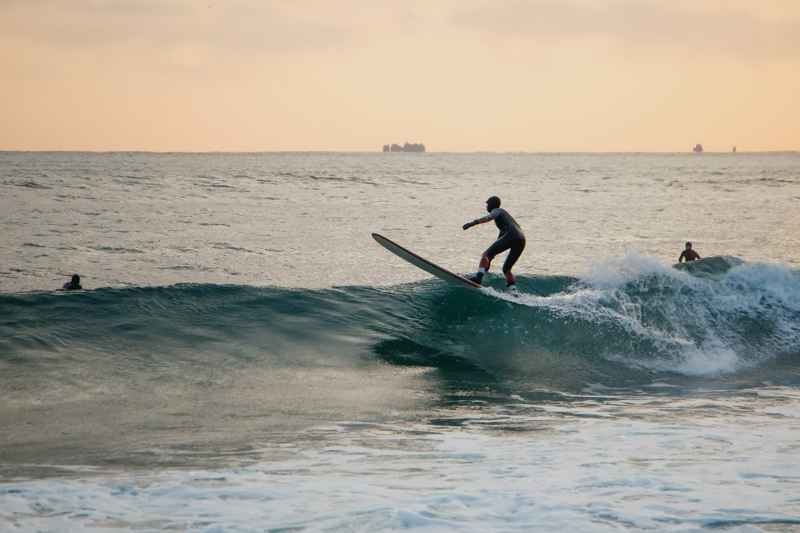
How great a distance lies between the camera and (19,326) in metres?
11.7

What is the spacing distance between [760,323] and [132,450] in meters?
12.1

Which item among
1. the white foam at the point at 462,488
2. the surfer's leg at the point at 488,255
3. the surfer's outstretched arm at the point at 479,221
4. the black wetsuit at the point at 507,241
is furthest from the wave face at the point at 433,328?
the white foam at the point at 462,488

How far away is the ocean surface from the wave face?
5 cm

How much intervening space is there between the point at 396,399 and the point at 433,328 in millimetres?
3901

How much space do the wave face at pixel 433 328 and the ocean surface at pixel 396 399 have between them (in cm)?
5

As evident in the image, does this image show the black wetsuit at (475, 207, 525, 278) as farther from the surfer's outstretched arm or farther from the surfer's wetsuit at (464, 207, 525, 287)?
the surfer's outstretched arm

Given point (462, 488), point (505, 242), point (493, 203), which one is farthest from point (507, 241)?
point (462, 488)

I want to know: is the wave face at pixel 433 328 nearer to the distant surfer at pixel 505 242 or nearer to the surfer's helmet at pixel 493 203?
the distant surfer at pixel 505 242

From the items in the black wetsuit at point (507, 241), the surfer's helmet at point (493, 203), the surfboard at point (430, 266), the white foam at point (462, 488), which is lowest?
the white foam at point (462, 488)

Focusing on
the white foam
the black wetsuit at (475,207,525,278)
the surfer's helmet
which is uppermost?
the surfer's helmet

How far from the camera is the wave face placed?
11578 mm

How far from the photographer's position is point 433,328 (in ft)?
44.8

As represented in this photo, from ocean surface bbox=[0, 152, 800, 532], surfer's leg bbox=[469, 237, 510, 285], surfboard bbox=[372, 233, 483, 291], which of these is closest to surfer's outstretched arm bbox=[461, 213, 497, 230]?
surfer's leg bbox=[469, 237, 510, 285]

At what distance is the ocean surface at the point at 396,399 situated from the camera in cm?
604
